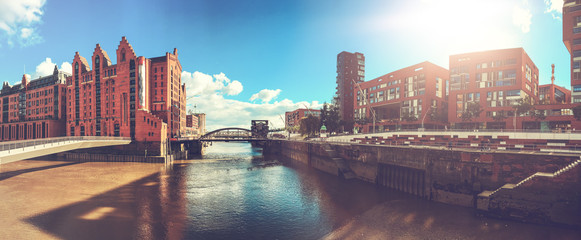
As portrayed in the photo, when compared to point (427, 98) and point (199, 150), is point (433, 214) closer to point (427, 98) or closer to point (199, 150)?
point (427, 98)

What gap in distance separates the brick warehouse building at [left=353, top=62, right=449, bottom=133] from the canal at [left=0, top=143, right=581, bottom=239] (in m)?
46.3

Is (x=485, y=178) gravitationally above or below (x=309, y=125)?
below

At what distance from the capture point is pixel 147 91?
243ft

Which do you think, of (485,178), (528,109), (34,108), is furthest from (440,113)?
(34,108)

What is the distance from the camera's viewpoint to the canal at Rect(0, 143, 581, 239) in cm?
1947

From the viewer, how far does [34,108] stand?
95.6 m

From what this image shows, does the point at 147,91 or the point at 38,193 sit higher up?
the point at 147,91

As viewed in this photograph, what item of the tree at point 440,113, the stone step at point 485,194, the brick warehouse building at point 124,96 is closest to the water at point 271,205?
the stone step at point 485,194

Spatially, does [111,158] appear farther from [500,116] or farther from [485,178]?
[500,116]

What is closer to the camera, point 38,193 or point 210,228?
point 210,228

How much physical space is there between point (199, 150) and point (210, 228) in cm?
8295

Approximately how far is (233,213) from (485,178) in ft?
91.1

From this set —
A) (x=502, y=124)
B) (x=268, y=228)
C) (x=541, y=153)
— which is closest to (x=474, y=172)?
(x=541, y=153)

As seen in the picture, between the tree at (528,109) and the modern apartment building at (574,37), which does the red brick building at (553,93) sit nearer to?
the modern apartment building at (574,37)
